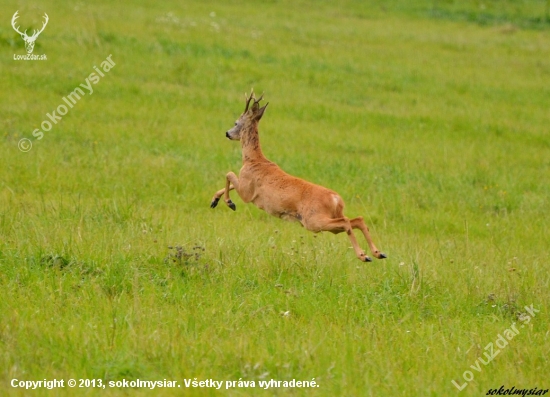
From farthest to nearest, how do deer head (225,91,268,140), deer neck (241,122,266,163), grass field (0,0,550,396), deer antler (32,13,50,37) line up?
deer antler (32,13,50,37)
deer head (225,91,268,140)
deer neck (241,122,266,163)
grass field (0,0,550,396)

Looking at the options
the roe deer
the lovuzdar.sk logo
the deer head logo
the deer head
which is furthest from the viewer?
the deer head logo

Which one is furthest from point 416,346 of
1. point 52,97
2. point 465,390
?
point 52,97

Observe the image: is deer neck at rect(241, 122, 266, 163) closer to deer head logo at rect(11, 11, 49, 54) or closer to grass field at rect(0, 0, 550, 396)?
grass field at rect(0, 0, 550, 396)

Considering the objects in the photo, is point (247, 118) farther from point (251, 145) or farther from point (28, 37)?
point (28, 37)

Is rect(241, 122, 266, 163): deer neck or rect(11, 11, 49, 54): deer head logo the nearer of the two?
rect(241, 122, 266, 163): deer neck

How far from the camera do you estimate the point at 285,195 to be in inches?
294

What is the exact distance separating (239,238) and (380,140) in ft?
23.7

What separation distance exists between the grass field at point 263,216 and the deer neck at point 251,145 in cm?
82

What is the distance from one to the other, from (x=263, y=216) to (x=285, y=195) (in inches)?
125

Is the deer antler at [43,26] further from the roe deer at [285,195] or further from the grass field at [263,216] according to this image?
the roe deer at [285,195]

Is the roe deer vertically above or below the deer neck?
below

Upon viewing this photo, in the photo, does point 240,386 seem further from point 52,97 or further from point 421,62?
point 421,62

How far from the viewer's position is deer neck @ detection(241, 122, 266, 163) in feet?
26.5

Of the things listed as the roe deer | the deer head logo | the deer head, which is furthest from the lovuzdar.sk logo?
the roe deer
